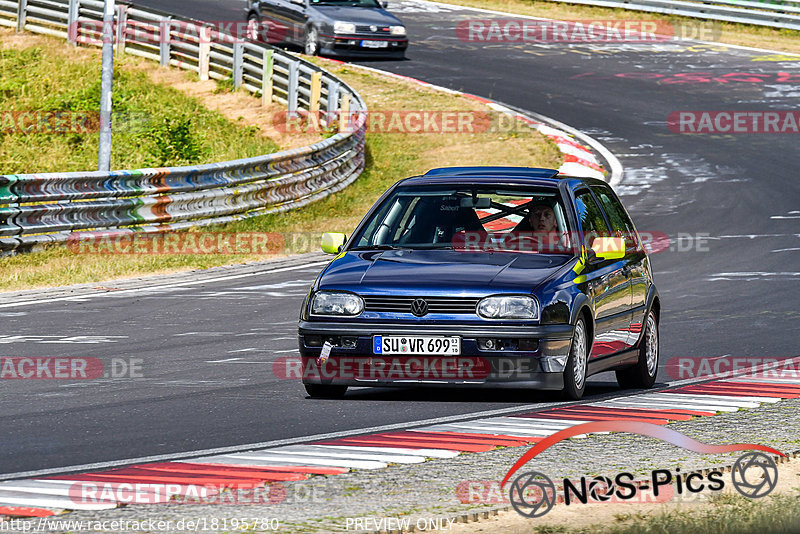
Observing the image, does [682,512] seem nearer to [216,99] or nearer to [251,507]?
[251,507]

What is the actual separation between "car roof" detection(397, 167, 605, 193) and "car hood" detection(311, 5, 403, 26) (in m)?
24.5

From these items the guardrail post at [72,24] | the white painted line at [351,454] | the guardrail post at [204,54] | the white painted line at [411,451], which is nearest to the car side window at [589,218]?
the white painted line at [411,451]

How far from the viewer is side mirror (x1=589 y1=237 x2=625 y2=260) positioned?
32.2ft

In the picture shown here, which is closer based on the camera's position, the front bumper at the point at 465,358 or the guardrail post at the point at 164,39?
the front bumper at the point at 465,358

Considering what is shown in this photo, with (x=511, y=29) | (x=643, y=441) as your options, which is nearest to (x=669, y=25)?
(x=511, y=29)

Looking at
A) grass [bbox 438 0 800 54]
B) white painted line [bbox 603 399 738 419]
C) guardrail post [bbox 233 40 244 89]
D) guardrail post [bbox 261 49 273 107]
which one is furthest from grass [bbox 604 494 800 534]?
grass [bbox 438 0 800 54]

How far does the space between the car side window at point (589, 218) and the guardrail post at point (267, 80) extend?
21.3 metres

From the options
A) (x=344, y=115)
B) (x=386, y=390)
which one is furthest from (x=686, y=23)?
(x=386, y=390)

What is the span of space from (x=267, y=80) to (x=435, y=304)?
75.7 ft

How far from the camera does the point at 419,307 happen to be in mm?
9070

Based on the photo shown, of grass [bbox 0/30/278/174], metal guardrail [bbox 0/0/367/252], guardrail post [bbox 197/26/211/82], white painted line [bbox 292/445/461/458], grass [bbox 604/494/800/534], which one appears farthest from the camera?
guardrail post [bbox 197/26/211/82]

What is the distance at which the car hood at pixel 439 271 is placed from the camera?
9.12m

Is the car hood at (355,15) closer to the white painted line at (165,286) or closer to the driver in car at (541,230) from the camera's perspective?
the white painted line at (165,286)

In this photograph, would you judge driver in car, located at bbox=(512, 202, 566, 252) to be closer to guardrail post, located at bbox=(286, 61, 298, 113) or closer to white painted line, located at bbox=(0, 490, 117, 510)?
white painted line, located at bbox=(0, 490, 117, 510)
